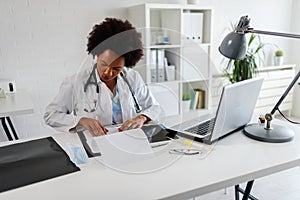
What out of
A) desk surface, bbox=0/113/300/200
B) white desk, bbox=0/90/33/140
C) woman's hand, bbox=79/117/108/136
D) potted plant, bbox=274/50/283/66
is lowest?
white desk, bbox=0/90/33/140

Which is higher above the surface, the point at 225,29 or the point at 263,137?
the point at 225,29

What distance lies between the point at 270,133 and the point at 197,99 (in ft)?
6.17

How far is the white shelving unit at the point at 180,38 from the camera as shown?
2.77 metres

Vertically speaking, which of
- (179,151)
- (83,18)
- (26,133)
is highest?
(83,18)

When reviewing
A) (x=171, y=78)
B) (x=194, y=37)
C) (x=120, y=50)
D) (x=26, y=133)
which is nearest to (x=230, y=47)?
(x=120, y=50)

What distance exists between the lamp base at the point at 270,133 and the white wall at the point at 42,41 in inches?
76.0

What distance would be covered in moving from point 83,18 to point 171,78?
3.36ft

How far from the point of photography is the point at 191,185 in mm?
932

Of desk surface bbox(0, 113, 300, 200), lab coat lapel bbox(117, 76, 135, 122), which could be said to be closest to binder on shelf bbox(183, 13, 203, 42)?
lab coat lapel bbox(117, 76, 135, 122)

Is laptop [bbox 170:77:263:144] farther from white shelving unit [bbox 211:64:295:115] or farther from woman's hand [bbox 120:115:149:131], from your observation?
white shelving unit [bbox 211:64:295:115]

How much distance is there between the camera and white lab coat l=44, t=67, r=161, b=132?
4.90ft

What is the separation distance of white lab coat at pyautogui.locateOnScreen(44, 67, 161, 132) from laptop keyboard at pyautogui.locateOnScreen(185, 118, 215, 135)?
267 millimetres

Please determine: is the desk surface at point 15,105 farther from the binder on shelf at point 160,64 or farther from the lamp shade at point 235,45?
the lamp shade at point 235,45

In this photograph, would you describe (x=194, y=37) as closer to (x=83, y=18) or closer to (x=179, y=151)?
(x=83, y=18)
